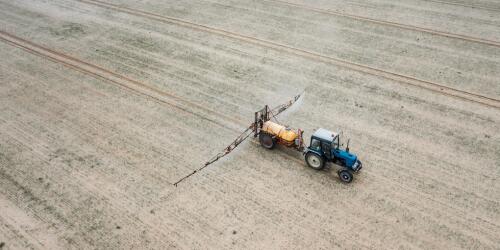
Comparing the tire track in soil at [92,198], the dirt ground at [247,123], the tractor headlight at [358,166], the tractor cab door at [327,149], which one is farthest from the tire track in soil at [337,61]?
the tire track in soil at [92,198]

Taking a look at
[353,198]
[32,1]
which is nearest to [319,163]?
[353,198]

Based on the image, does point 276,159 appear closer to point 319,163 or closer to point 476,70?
point 319,163

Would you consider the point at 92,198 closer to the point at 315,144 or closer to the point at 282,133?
the point at 282,133

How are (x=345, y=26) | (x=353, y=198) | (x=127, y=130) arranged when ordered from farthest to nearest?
1. (x=345, y=26)
2. (x=127, y=130)
3. (x=353, y=198)

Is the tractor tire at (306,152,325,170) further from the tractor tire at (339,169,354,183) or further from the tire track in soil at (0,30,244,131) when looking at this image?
the tire track in soil at (0,30,244,131)

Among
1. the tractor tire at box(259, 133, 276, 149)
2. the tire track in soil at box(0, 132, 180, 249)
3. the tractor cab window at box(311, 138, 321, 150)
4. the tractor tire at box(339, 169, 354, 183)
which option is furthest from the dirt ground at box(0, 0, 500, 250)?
the tractor cab window at box(311, 138, 321, 150)

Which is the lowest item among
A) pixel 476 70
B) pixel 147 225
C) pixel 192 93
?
pixel 147 225

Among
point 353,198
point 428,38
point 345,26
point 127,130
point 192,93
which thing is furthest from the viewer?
point 345,26
